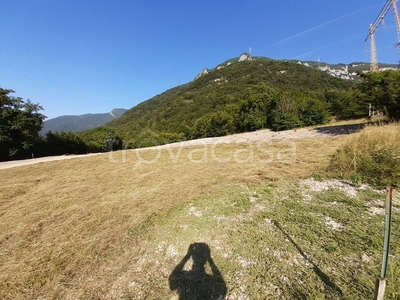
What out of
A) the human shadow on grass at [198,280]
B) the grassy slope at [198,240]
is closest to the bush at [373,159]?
the grassy slope at [198,240]

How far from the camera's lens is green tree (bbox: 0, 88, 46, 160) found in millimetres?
13086

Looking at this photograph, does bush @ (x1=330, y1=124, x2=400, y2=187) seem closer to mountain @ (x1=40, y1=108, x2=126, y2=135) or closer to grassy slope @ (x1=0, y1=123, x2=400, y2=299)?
grassy slope @ (x1=0, y1=123, x2=400, y2=299)

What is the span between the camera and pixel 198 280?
5.56 ft

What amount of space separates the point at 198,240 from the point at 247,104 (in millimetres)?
24410

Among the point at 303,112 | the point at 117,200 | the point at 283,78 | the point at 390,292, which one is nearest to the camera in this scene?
the point at 390,292

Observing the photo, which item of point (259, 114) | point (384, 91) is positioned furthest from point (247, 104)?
point (384, 91)

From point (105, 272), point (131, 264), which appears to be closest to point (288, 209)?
point (131, 264)

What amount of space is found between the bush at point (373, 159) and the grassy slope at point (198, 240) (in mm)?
553

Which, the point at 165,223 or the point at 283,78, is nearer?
the point at 165,223

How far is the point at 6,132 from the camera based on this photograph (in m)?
13.0

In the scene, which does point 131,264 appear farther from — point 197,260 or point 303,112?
point 303,112

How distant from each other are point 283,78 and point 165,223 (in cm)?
4948

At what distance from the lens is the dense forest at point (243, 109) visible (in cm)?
793

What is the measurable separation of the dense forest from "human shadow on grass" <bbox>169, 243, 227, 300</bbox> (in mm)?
8695
